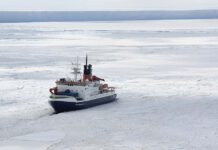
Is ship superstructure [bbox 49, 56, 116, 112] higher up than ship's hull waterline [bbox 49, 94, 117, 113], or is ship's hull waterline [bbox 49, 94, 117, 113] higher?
ship superstructure [bbox 49, 56, 116, 112]

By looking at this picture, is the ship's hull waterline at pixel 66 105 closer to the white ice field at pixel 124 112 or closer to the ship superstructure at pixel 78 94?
the ship superstructure at pixel 78 94

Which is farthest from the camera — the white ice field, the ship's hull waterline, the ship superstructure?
the ship superstructure

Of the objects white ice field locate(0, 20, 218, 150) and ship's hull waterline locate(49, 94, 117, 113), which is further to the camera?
ship's hull waterline locate(49, 94, 117, 113)

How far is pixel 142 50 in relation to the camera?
39.4m

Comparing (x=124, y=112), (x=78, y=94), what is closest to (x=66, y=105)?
(x=78, y=94)

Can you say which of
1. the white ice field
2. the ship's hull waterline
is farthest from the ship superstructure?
the white ice field

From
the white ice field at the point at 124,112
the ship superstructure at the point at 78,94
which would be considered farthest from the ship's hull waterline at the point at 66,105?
the white ice field at the point at 124,112

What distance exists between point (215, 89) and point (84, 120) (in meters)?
6.65

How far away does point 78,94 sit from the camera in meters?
16.4

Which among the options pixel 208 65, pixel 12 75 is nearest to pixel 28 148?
pixel 12 75

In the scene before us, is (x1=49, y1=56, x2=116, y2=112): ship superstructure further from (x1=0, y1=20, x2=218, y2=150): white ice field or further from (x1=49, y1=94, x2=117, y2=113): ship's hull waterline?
(x1=0, y1=20, x2=218, y2=150): white ice field

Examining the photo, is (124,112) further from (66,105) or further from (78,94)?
(78,94)

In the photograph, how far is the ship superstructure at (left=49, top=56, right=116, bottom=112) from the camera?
1584 cm

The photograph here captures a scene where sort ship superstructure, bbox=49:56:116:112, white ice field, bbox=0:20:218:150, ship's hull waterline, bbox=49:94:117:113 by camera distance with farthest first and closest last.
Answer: ship superstructure, bbox=49:56:116:112 → ship's hull waterline, bbox=49:94:117:113 → white ice field, bbox=0:20:218:150
